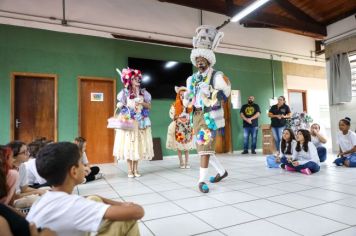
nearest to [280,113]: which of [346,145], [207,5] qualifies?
[346,145]

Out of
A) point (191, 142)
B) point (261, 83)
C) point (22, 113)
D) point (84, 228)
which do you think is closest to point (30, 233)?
point (84, 228)

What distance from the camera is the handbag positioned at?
334 cm

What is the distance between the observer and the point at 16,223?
0.83 meters

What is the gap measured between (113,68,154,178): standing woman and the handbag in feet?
0.08

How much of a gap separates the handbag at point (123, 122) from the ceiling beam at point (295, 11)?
498 centimetres

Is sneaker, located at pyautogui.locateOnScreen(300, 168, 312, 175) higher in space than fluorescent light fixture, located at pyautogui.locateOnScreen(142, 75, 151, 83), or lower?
lower

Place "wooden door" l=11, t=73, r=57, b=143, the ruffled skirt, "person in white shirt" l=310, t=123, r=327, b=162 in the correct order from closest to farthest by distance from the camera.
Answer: the ruffled skirt < "person in white shirt" l=310, t=123, r=327, b=162 < "wooden door" l=11, t=73, r=57, b=143

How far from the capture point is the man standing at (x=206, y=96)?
270 cm

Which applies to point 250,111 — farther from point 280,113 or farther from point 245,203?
point 245,203

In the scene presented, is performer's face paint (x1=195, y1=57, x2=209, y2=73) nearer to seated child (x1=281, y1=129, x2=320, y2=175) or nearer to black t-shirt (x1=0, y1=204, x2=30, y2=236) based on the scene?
seated child (x1=281, y1=129, x2=320, y2=175)

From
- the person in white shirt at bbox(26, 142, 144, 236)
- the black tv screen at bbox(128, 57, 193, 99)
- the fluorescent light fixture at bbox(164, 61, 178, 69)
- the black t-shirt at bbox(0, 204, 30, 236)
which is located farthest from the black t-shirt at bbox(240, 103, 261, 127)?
the black t-shirt at bbox(0, 204, 30, 236)

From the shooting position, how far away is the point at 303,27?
684 centimetres

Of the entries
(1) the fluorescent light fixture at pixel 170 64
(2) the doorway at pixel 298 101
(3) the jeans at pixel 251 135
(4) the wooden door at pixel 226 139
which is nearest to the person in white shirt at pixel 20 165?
(1) the fluorescent light fixture at pixel 170 64

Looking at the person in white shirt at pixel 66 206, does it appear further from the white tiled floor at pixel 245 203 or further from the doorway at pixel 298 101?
the doorway at pixel 298 101
